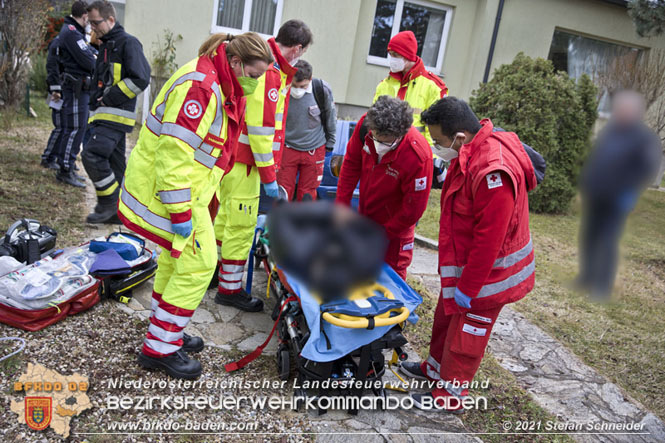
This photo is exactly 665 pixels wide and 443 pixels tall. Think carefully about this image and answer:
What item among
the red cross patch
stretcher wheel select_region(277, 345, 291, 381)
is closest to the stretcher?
stretcher wheel select_region(277, 345, 291, 381)

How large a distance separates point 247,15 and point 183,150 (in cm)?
894

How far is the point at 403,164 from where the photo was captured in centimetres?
134

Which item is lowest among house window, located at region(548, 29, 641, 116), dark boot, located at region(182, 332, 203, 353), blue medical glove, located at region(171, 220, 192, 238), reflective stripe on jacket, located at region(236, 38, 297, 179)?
dark boot, located at region(182, 332, 203, 353)

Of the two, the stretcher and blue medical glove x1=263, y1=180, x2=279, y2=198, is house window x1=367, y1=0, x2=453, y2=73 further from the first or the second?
the stretcher

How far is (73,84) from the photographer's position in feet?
19.7

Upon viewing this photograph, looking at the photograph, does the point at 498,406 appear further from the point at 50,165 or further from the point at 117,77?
the point at 50,165

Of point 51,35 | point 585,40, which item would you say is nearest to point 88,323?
point 585,40

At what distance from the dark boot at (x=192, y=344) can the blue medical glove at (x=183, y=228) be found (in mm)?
979

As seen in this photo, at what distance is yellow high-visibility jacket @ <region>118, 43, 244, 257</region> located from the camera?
239cm

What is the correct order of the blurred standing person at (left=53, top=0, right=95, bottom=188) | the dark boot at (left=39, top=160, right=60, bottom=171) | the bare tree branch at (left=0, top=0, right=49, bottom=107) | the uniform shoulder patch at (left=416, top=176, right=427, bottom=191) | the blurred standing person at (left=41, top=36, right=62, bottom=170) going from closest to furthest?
the uniform shoulder patch at (left=416, top=176, right=427, bottom=191), the blurred standing person at (left=53, top=0, right=95, bottom=188), the blurred standing person at (left=41, top=36, right=62, bottom=170), the dark boot at (left=39, top=160, right=60, bottom=171), the bare tree branch at (left=0, top=0, right=49, bottom=107)

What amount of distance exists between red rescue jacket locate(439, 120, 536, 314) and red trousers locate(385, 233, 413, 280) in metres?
0.46

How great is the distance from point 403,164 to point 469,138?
1194mm

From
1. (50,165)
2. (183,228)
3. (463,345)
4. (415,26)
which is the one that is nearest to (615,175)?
(183,228)

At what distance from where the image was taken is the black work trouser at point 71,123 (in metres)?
6.07
